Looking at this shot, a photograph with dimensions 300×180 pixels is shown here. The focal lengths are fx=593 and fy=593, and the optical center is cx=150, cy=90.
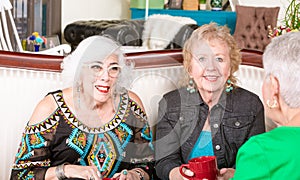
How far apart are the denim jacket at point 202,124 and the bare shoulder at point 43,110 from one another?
44cm

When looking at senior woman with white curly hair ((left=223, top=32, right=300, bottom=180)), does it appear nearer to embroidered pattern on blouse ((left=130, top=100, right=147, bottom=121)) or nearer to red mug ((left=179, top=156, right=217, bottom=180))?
red mug ((left=179, top=156, right=217, bottom=180))

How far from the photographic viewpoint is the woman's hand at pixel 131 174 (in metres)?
2.11

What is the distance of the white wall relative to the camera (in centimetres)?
841

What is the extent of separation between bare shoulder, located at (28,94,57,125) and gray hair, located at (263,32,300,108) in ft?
2.92

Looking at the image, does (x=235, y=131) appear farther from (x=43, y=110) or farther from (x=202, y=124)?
(x=43, y=110)

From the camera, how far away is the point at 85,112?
7.30ft

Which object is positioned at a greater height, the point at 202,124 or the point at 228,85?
the point at 228,85

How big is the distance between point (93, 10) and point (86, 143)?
22.4 feet

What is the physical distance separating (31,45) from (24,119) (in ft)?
14.2

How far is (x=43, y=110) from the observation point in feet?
7.14

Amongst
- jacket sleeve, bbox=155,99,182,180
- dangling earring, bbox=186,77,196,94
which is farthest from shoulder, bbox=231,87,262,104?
jacket sleeve, bbox=155,99,182,180

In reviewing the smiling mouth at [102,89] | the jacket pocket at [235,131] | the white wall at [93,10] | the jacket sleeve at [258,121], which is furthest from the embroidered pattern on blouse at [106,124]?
the white wall at [93,10]

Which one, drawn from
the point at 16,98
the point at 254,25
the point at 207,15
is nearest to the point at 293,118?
the point at 16,98

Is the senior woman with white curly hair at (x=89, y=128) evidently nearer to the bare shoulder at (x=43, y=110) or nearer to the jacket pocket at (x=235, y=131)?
the bare shoulder at (x=43, y=110)
